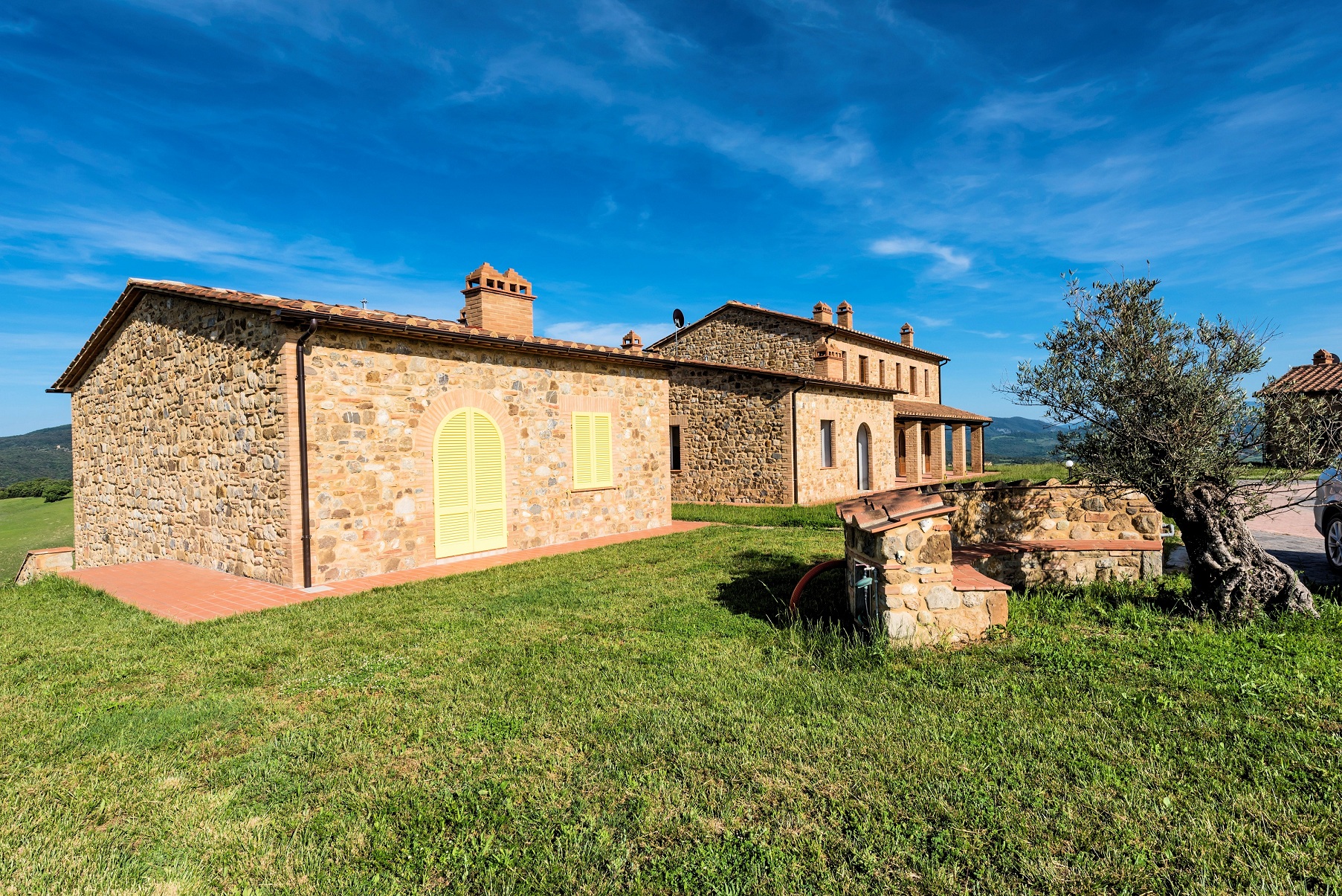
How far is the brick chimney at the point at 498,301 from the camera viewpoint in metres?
12.5

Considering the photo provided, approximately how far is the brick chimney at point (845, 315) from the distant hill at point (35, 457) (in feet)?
183

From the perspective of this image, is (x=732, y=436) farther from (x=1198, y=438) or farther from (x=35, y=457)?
(x=35, y=457)

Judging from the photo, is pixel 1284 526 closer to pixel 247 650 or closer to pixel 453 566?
pixel 453 566

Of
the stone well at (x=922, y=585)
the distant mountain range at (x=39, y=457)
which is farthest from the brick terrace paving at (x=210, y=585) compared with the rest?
the distant mountain range at (x=39, y=457)

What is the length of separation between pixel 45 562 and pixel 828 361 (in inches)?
733

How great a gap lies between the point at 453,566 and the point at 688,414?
1052 centimetres

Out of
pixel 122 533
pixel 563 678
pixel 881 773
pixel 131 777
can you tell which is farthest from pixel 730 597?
pixel 122 533

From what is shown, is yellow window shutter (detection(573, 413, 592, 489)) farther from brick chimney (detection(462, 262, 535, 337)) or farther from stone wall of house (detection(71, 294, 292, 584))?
stone wall of house (detection(71, 294, 292, 584))

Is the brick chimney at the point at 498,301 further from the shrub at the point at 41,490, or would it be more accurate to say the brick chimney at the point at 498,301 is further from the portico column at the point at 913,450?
the shrub at the point at 41,490

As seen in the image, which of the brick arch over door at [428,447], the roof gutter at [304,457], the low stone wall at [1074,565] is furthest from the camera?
the brick arch over door at [428,447]

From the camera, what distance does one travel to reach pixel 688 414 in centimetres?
1886

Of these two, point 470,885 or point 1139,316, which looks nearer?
point 470,885

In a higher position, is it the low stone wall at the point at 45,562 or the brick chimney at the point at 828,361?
the brick chimney at the point at 828,361

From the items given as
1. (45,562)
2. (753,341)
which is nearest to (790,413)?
(753,341)
